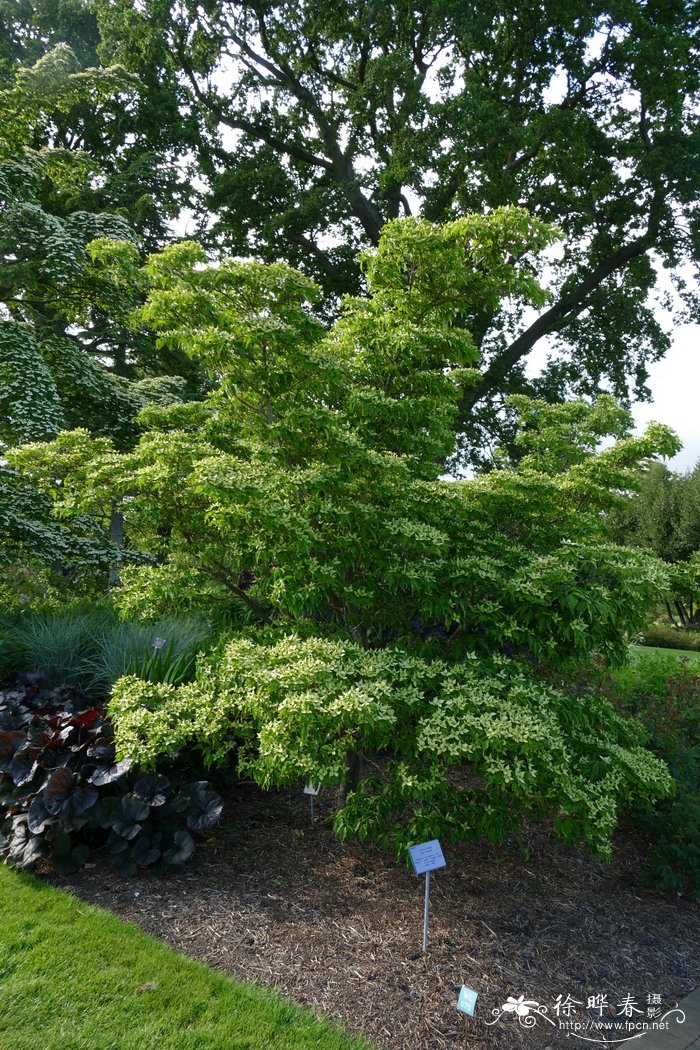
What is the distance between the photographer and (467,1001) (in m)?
2.87

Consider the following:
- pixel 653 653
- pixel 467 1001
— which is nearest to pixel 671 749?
pixel 467 1001

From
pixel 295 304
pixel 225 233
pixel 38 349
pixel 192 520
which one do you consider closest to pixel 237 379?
pixel 295 304

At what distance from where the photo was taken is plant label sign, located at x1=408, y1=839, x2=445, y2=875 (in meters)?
3.26

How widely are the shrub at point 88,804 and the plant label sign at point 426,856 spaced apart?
62.0 inches

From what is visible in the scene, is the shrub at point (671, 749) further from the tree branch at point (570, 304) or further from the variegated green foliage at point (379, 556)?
the tree branch at point (570, 304)

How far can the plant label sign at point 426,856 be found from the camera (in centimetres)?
326

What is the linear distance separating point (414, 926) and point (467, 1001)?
862 millimetres

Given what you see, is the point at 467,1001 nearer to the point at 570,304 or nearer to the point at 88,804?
the point at 88,804

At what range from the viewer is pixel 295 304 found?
4.59 m

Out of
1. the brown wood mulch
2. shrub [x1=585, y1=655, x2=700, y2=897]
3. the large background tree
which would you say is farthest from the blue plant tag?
the large background tree

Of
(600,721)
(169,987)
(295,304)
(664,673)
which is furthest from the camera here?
(664,673)

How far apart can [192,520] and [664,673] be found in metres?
6.00

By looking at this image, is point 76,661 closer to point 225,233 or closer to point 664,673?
point 664,673
